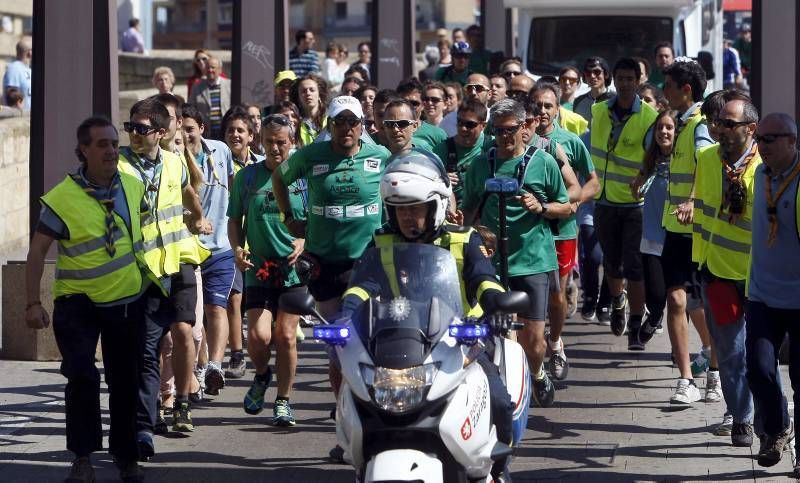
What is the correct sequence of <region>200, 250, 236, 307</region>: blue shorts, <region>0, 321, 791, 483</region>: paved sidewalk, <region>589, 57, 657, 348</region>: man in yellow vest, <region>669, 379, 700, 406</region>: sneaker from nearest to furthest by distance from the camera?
1. <region>0, 321, 791, 483</region>: paved sidewalk
2. <region>669, 379, 700, 406</region>: sneaker
3. <region>200, 250, 236, 307</region>: blue shorts
4. <region>589, 57, 657, 348</region>: man in yellow vest

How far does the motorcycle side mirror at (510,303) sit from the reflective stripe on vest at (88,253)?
2.52 m

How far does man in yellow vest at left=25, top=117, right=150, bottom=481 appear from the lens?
29.2 feet

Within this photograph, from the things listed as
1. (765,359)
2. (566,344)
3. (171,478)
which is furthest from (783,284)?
(566,344)

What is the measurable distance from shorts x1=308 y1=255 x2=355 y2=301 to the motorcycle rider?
2.32 meters

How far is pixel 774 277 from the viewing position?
870 cm

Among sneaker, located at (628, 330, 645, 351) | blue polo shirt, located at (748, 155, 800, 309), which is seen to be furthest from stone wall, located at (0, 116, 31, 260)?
blue polo shirt, located at (748, 155, 800, 309)

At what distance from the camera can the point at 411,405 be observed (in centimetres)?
677

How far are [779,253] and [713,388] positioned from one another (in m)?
2.82

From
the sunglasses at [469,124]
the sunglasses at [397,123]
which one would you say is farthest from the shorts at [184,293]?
the sunglasses at [469,124]

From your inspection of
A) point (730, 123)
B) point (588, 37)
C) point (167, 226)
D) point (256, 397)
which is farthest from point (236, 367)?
point (588, 37)

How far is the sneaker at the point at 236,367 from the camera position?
12492 millimetres

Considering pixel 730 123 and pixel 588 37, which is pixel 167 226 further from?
pixel 588 37

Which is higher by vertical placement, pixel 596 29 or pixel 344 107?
pixel 596 29

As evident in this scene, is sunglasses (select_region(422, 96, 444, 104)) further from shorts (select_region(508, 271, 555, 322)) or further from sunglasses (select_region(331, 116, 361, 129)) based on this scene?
sunglasses (select_region(331, 116, 361, 129))
